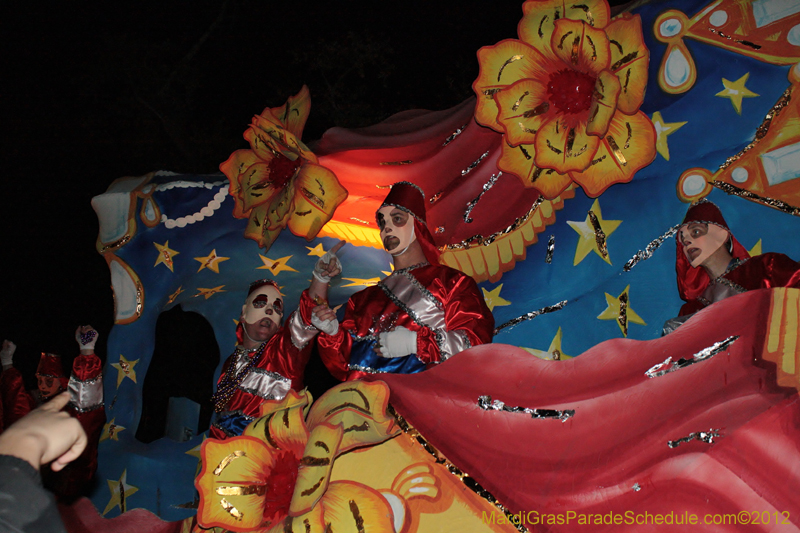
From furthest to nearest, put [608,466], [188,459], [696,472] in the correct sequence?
[188,459] < [608,466] < [696,472]

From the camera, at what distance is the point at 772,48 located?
2309 millimetres

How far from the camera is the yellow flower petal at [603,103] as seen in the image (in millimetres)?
2449

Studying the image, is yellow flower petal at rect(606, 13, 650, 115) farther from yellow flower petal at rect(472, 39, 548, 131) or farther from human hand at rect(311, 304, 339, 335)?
human hand at rect(311, 304, 339, 335)

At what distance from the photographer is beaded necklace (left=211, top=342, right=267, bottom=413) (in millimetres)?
3043

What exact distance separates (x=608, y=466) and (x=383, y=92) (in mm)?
4330

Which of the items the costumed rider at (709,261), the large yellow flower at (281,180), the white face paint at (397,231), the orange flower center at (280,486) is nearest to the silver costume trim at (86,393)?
the large yellow flower at (281,180)

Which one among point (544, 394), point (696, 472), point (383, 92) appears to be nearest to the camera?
point (696, 472)

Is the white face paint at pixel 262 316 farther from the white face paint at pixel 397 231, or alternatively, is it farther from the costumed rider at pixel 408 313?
the white face paint at pixel 397 231

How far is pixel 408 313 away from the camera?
260 centimetres

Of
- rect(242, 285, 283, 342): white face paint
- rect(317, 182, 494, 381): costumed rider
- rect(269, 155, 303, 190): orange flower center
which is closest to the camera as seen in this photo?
rect(317, 182, 494, 381): costumed rider

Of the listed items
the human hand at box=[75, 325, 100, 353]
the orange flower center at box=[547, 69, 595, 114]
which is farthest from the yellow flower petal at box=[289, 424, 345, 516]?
the human hand at box=[75, 325, 100, 353]

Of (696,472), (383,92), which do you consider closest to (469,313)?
(696,472)

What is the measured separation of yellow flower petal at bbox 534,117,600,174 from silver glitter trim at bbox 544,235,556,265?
11.5 inches

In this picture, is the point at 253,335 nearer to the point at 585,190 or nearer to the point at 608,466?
the point at 585,190
